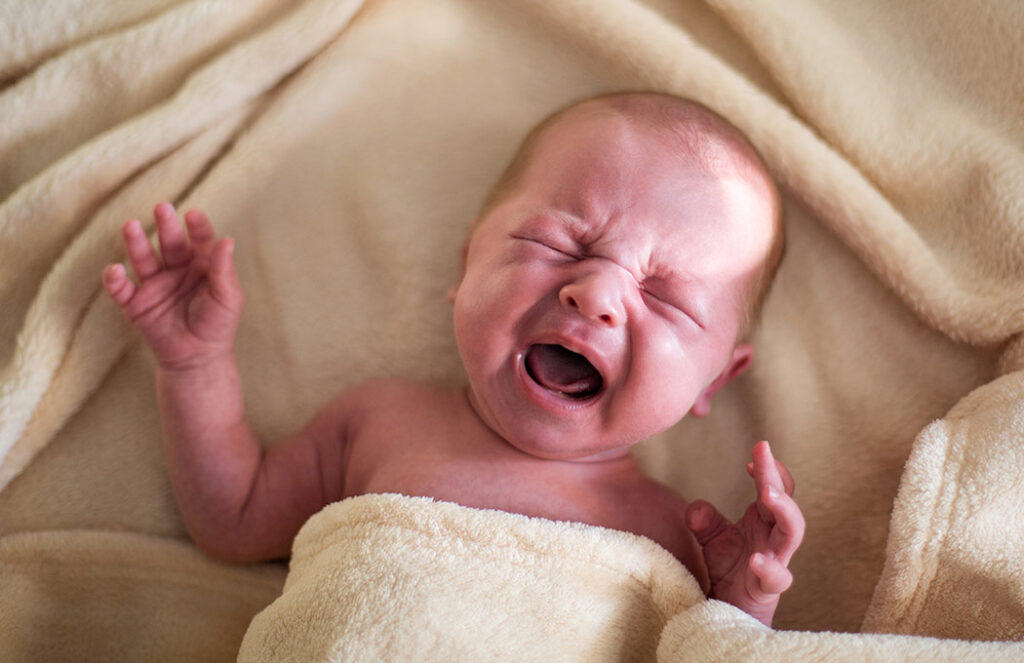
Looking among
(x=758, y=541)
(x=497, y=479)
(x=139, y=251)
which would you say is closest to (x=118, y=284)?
(x=139, y=251)

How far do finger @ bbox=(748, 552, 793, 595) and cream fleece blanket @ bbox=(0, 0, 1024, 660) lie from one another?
0.75 ft

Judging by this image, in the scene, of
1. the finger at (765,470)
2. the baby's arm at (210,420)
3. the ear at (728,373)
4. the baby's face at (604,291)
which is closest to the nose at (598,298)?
the baby's face at (604,291)

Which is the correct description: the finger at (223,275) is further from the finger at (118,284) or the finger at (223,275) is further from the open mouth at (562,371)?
the open mouth at (562,371)

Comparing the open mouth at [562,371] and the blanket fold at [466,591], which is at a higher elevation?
the open mouth at [562,371]

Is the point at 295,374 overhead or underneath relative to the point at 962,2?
underneath

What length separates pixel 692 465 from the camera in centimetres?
148

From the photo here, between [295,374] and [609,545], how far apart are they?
2.06 ft

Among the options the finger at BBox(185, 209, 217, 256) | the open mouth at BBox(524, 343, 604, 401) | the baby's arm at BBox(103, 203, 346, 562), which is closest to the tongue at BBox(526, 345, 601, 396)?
the open mouth at BBox(524, 343, 604, 401)

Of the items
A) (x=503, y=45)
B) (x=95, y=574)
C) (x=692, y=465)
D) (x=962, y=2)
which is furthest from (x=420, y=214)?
(x=962, y=2)

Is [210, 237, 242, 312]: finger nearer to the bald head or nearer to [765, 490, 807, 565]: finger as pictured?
the bald head

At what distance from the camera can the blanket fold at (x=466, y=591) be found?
1.07 metres

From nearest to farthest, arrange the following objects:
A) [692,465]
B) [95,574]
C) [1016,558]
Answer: [1016,558] < [95,574] < [692,465]

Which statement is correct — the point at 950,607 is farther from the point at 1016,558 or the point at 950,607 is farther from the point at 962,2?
the point at 962,2

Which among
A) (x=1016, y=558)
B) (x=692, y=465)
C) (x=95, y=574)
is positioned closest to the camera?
(x=1016, y=558)
